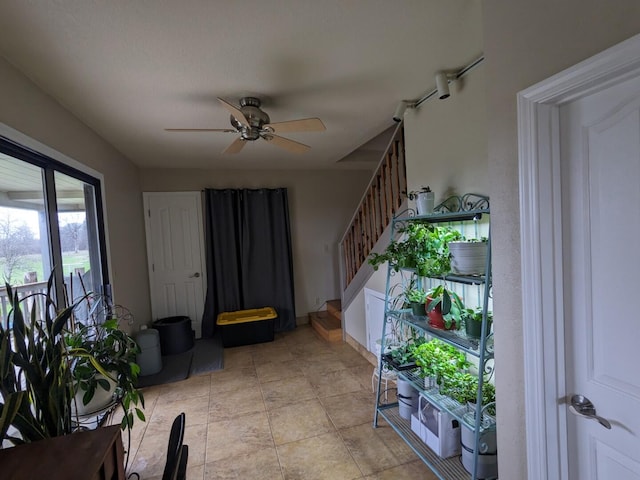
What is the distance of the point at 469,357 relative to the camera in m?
2.07

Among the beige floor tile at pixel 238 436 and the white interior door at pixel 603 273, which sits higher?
the white interior door at pixel 603 273

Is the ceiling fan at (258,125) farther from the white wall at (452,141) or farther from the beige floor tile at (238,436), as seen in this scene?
the beige floor tile at (238,436)

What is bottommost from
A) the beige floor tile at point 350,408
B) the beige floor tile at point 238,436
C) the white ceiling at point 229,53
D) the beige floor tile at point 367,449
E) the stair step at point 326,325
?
the beige floor tile at point 367,449

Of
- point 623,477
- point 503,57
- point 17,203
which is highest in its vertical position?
point 503,57

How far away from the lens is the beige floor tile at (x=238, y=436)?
2.17 m

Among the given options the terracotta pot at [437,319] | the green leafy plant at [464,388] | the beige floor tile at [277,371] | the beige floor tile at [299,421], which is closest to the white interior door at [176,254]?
the beige floor tile at [277,371]

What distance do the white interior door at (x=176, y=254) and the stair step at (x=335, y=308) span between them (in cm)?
187

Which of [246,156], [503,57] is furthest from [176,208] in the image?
[503,57]

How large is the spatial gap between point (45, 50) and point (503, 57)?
2084mm

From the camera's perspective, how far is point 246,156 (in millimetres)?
3873

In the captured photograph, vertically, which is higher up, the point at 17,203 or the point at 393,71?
the point at 393,71

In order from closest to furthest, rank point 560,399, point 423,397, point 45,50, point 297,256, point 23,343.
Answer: point 560,399
point 23,343
point 45,50
point 423,397
point 297,256

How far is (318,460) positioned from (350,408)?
0.62m

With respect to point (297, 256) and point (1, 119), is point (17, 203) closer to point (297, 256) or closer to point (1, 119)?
point (1, 119)
